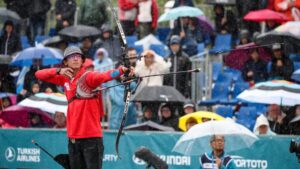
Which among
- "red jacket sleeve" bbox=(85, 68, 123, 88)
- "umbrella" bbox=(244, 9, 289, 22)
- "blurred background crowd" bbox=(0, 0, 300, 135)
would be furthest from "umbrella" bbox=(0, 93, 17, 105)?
"red jacket sleeve" bbox=(85, 68, 123, 88)

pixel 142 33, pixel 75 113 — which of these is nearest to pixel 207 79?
pixel 142 33

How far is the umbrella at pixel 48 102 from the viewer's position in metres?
19.0

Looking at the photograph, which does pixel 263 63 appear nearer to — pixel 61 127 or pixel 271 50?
pixel 271 50

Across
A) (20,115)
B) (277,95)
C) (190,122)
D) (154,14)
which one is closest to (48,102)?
(20,115)

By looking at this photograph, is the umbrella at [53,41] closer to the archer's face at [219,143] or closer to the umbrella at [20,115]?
A: the umbrella at [20,115]

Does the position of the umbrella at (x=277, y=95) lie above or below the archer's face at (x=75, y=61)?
below

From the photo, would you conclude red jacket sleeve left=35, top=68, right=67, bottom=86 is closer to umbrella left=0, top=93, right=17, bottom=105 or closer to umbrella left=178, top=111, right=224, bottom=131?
umbrella left=178, top=111, right=224, bottom=131

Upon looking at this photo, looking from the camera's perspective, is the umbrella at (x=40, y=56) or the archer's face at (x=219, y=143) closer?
the archer's face at (x=219, y=143)

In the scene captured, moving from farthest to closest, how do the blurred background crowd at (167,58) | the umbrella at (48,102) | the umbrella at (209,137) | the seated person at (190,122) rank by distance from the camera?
the blurred background crowd at (167,58) → the umbrella at (48,102) → the seated person at (190,122) → the umbrella at (209,137)

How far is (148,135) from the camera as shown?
17.1 metres

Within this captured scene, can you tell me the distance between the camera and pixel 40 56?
21.8 m

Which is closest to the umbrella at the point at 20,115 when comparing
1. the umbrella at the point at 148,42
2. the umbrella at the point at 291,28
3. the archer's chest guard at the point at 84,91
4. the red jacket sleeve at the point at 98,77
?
the umbrella at the point at 148,42

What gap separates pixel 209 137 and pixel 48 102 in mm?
4884

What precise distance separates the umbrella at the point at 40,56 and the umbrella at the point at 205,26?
3.31m
